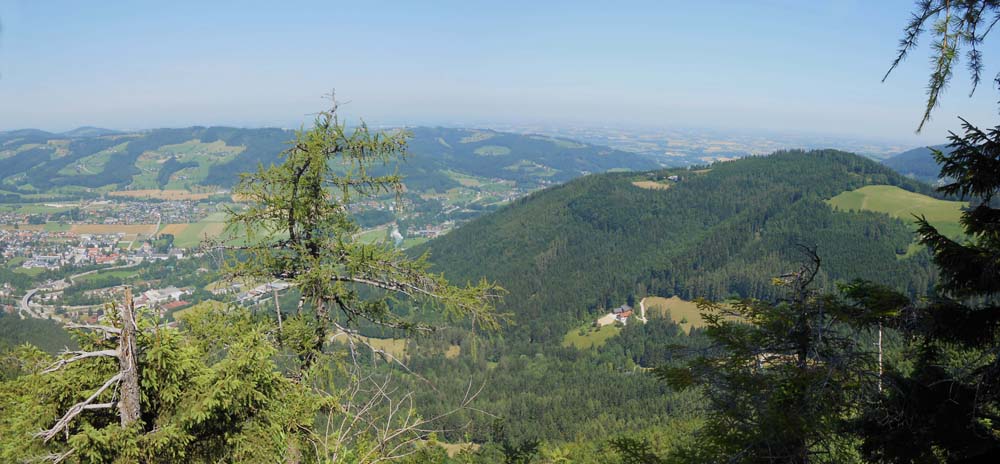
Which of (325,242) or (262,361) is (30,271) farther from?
(262,361)

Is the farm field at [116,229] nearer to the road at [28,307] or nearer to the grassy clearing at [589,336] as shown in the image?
the road at [28,307]

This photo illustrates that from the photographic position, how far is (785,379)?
20.6ft

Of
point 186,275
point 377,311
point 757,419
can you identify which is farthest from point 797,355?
point 186,275

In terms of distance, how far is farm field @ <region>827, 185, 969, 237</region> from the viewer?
350 feet

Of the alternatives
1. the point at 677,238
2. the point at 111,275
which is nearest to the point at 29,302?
the point at 111,275

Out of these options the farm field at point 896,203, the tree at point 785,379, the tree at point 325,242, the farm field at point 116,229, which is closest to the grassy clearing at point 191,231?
the farm field at point 116,229

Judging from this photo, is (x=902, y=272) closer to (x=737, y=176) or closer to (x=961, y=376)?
(x=737, y=176)

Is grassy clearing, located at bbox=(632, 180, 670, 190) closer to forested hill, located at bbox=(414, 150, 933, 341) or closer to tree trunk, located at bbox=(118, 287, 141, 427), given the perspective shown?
forested hill, located at bbox=(414, 150, 933, 341)

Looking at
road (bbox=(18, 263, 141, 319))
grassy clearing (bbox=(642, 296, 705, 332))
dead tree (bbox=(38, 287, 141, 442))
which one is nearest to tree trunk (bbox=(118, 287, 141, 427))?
dead tree (bbox=(38, 287, 141, 442))

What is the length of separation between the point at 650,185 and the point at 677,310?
71191mm

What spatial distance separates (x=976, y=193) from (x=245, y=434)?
8.40 meters

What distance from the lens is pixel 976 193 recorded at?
537 centimetres

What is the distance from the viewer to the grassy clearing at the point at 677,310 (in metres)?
104

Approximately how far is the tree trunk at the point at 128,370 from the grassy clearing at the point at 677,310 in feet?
341
